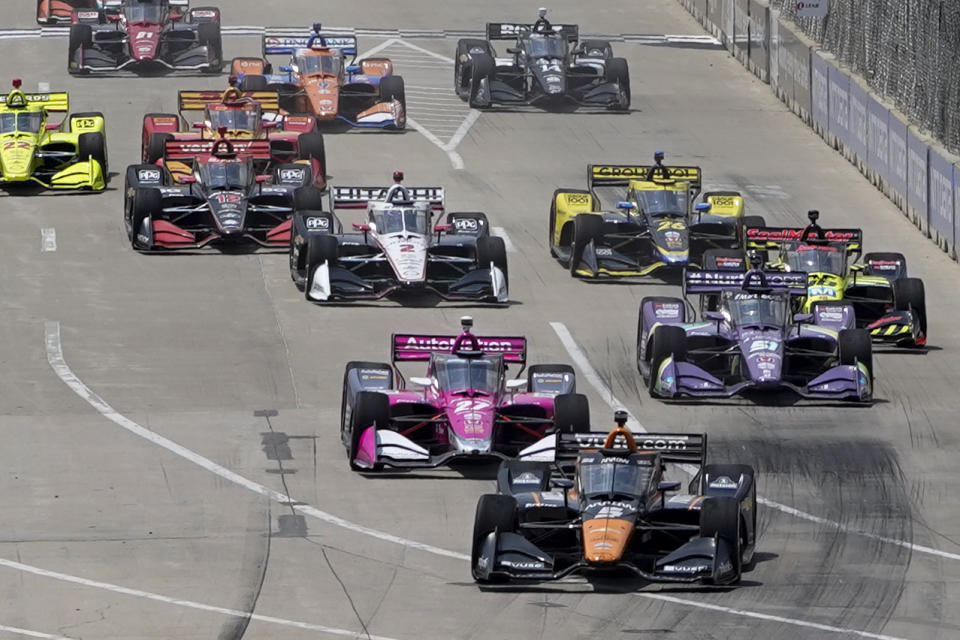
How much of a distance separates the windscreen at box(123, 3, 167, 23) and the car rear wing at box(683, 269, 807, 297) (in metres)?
26.2

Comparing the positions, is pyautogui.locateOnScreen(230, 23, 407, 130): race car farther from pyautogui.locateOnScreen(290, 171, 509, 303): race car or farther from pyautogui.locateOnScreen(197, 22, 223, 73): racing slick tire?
pyautogui.locateOnScreen(290, 171, 509, 303): race car

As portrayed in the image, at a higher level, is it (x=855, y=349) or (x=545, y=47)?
(x=545, y=47)

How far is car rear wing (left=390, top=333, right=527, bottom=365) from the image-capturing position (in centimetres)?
2861

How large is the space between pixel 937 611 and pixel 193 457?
32.1 ft

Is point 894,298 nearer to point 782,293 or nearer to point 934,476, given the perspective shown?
point 782,293

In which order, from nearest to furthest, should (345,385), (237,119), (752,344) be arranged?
(345,385), (752,344), (237,119)

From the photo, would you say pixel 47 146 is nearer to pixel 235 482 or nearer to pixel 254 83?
pixel 254 83

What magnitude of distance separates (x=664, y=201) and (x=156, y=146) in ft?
34.4

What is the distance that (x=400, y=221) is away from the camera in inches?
1441

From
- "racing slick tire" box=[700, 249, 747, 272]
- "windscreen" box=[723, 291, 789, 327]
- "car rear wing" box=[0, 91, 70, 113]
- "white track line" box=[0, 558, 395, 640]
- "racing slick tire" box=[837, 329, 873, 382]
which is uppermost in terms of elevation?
"car rear wing" box=[0, 91, 70, 113]

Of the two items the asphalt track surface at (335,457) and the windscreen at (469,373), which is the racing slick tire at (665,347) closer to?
the asphalt track surface at (335,457)

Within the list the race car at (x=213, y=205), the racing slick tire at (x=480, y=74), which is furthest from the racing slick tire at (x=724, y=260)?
the racing slick tire at (x=480, y=74)

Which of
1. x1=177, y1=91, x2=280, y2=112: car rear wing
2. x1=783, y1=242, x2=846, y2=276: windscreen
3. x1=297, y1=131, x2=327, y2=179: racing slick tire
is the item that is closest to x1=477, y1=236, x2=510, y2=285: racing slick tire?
x1=783, y1=242, x2=846, y2=276: windscreen

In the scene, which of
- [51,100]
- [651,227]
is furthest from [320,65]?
[651,227]
